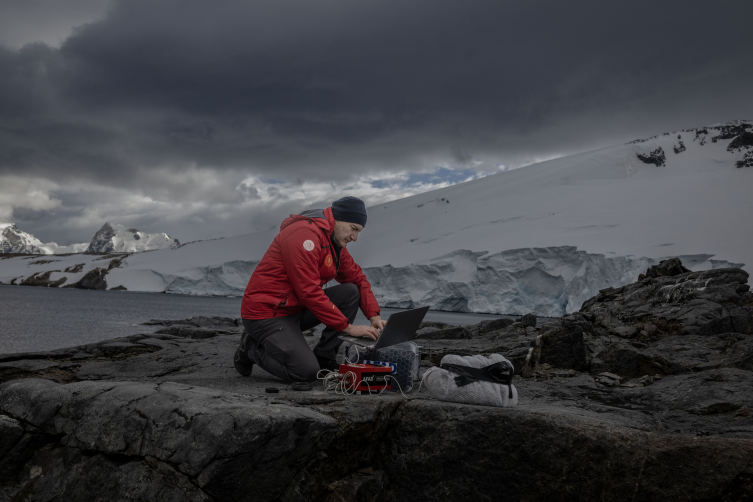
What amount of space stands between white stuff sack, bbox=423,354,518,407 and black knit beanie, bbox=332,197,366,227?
1346 mm

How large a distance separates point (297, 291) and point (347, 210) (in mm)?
762

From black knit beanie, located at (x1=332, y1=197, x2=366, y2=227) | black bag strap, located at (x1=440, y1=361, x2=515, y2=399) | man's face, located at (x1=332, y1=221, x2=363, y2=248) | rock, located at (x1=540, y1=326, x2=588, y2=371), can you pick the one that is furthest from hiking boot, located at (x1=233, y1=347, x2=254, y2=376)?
rock, located at (x1=540, y1=326, x2=588, y2=371)

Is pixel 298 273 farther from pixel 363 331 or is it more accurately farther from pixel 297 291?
pixel 363 331

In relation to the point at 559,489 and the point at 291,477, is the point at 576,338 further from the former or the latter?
the point at 291,477

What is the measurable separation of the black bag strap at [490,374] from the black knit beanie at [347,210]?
4.83 ft

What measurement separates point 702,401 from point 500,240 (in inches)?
1345

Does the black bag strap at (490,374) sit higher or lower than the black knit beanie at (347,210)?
lower

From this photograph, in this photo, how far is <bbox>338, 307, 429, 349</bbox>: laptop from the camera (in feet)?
10.6

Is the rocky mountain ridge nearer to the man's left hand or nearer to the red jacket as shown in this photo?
the man's left hand

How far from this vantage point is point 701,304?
7.61m

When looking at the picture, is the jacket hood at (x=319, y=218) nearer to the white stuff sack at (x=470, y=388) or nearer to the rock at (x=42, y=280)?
the white stuff sack at (x=470, y=388)

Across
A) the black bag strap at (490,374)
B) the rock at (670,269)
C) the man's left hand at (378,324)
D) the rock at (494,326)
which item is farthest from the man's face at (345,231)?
the rock at (670,269)

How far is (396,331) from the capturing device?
3.38 metres

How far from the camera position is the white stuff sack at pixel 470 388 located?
9.02 feet
